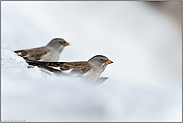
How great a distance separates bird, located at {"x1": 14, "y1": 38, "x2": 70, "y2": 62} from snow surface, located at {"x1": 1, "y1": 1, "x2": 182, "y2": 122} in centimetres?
58

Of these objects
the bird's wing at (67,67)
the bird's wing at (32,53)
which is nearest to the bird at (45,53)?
the bird's wing at (32,53)

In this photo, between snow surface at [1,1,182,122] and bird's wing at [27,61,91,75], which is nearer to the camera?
snow surface at [1,1,182,122]

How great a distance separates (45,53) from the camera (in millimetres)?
5086

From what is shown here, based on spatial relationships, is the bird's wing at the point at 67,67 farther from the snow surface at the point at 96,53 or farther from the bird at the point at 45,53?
the bird at the point at 45,53

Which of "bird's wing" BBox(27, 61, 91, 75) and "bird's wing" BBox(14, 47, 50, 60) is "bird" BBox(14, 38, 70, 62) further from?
"bird's wing" BBox(27, 61, 91, 75)

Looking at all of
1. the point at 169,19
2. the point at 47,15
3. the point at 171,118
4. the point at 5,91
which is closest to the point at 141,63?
the point at 47,15

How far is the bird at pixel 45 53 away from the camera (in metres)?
4.91

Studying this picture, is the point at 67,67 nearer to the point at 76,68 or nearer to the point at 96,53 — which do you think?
the point at 76,68

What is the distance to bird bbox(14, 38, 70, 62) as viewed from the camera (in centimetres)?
491

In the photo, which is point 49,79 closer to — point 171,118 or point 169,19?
point 171,118

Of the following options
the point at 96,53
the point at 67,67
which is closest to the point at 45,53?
the point at 67,67


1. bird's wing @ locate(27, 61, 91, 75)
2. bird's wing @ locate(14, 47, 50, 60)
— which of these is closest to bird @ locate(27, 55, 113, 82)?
bird's wing @ locate(27, 61, 91, 75)

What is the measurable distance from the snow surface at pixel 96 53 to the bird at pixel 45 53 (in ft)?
1.91

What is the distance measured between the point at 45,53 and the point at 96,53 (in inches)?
111
